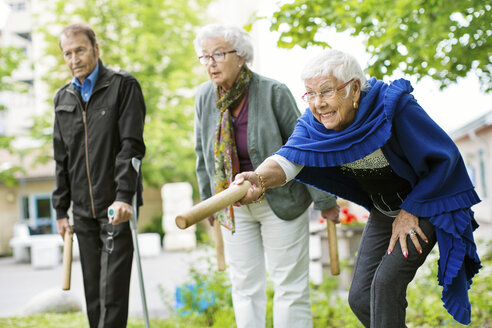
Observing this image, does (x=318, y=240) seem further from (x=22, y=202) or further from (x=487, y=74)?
(x=22, y=202)

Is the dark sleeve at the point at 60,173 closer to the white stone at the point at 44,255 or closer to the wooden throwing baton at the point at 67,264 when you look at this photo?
the wooden throwing baton at the point at 67,264

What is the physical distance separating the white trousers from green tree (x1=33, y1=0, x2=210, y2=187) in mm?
13000

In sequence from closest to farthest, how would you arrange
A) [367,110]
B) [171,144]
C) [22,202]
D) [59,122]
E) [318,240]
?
1. [367,110]
2. [59,122]
3. [318,240]
4. [171,144]
5. [22,202]

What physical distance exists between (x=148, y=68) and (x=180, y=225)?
51.9ft

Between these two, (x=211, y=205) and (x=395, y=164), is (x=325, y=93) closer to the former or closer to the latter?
(x=395, y=164)

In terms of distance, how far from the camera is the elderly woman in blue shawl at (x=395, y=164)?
2.21 m

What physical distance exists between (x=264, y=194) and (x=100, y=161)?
103cm

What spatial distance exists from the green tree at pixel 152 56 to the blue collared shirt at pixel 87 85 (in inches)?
498

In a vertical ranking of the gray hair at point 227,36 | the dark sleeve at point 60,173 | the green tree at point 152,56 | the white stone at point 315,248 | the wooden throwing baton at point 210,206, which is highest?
the green tree at point 152,56

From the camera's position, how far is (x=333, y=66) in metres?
2.28

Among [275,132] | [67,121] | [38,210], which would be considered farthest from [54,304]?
[38,210]

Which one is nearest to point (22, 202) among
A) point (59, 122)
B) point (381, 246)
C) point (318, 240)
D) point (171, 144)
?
point (171, 144)

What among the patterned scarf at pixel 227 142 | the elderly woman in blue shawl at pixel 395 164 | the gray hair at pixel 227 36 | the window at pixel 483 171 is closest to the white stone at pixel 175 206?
the window at pixel 483 171

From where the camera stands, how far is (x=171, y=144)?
55.0 ft
